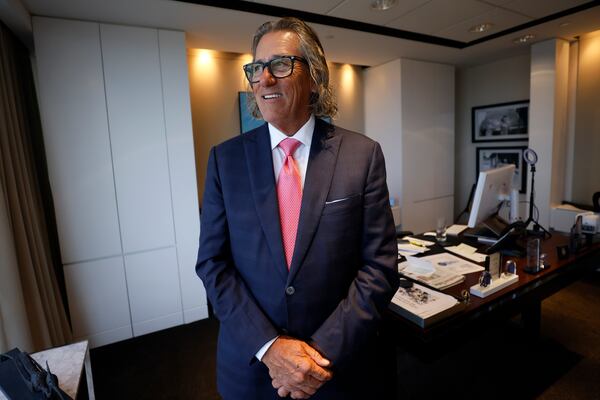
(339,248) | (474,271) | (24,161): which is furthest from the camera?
(24,161)

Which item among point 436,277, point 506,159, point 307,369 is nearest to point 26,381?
point 307,369

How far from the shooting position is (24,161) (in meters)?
2.46

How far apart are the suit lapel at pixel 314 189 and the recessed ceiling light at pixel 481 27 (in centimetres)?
304

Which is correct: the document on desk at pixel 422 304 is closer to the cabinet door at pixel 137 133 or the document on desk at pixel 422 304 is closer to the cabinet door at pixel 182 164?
the cabinet door at pixel 182 164

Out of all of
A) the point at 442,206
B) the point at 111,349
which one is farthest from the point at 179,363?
the point at 442,206

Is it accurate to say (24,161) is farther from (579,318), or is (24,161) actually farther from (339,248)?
(579,318)

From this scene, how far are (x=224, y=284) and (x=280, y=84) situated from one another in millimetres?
678

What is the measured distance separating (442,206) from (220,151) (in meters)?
4.26

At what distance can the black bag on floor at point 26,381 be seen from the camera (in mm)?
1017

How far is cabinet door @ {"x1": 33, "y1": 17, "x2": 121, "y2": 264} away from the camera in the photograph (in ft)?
8.12

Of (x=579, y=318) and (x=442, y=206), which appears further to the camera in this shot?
(x=442, y=206)

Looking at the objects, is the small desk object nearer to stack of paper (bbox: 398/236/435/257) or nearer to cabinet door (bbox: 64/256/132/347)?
cabinet door (bbox: 64/256/132/347)

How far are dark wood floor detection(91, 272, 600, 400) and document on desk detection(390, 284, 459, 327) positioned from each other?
0.66 meters

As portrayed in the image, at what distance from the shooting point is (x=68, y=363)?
1.34 m
